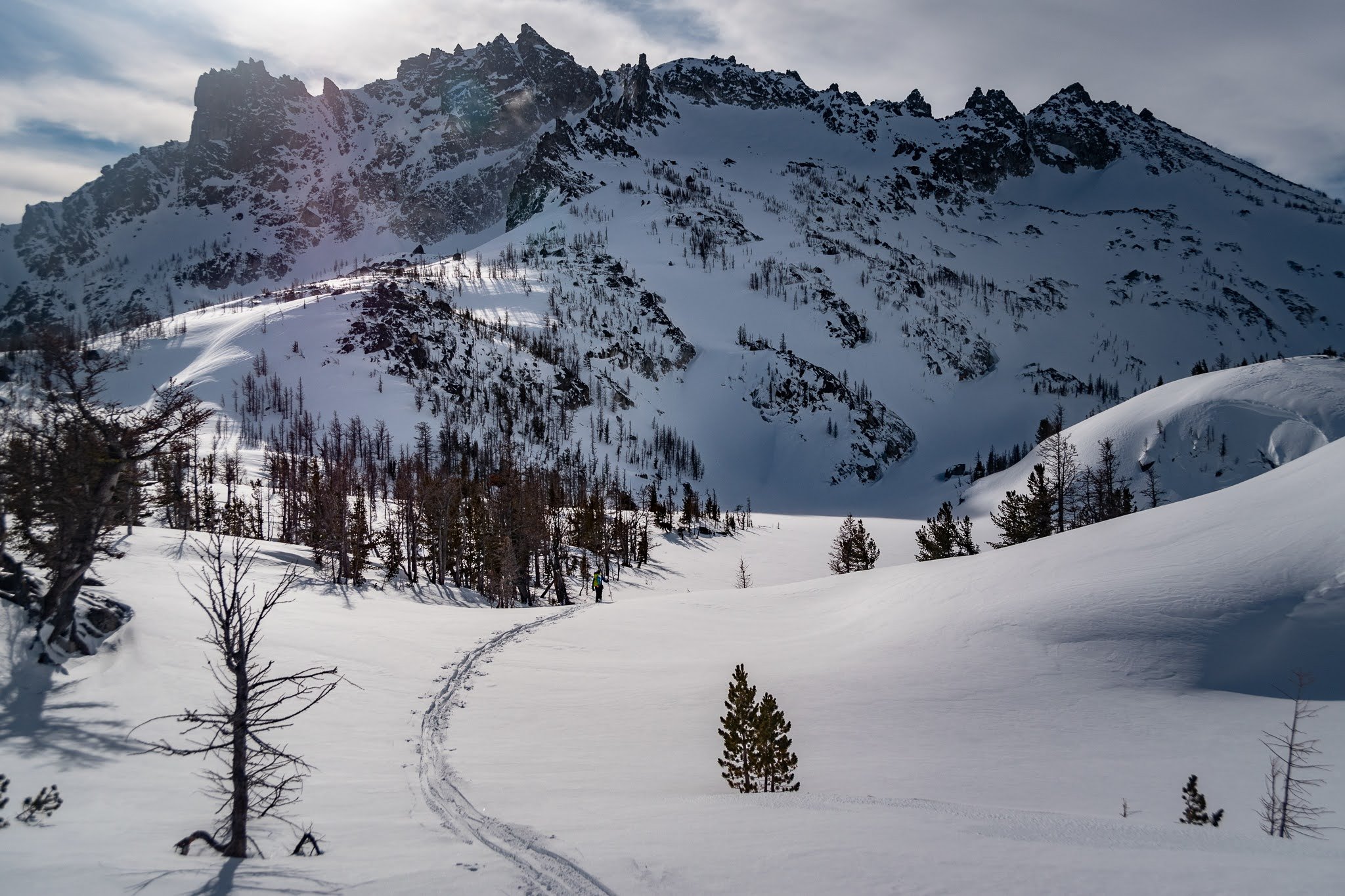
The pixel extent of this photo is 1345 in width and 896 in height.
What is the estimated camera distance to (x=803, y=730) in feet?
53.3

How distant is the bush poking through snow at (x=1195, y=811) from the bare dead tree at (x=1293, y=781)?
28.2 inches

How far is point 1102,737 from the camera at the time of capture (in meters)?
14.6

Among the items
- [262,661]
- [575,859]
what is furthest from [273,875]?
[262,661]

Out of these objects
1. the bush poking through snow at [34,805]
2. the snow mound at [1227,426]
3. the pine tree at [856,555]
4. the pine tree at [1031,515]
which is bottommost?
the bush poking through snow at [34,805]

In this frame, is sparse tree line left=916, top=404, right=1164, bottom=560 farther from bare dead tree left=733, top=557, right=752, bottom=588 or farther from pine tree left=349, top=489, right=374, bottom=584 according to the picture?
pine tree left=349, top=489, right=374, bottom=584

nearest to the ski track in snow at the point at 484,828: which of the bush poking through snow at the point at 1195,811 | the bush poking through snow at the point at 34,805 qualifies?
the bush poking through snow at the point at 34,805

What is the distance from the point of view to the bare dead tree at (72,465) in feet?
44.9

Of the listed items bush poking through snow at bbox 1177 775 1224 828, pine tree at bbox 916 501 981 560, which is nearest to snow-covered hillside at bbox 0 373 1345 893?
bush poking through snow at bbox 1177 775 1224 828

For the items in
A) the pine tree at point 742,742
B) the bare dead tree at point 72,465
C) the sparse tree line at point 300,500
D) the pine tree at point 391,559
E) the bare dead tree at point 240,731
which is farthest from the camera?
the pine tree at point 391,559

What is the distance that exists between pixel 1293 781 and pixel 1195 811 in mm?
2366

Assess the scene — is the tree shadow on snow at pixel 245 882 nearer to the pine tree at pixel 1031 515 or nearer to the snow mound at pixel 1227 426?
the pine tree at pixel 1031 515

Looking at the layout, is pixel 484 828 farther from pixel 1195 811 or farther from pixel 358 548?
pixel 358 548

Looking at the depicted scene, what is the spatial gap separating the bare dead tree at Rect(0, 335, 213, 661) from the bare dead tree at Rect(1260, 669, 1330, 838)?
71.4 feet

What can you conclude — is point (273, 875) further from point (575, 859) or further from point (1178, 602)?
point (1178, 602)
